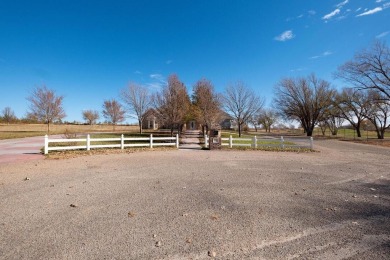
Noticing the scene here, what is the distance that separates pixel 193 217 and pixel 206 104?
1054 inches

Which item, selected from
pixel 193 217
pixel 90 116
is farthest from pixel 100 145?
pixel 90 116

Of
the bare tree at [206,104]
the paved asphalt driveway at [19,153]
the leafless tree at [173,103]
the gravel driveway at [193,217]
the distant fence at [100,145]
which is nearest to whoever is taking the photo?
the gravel driveway at [193,217]

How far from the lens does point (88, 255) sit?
274cm

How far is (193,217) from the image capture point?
3.90 m

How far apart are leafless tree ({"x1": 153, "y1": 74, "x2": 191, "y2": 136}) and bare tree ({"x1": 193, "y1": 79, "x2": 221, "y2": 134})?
4.25m

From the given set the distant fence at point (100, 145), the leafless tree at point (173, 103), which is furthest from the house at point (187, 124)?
the distant fence at point (100, 145)

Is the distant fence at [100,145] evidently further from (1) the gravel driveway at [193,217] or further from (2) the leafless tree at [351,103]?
(2) the leafless tree at [351,103]

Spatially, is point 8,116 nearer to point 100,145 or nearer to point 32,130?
point 32,130

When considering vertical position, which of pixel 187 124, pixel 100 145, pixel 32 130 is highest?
pixel 187 124

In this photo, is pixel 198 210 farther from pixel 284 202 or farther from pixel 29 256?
pixel 29 256

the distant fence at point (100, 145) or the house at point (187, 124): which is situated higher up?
the house at point (187, 124)

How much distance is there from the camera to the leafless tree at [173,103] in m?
24.9

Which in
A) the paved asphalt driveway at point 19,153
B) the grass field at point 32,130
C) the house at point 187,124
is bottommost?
the paved asphalt driveway at point 19,153

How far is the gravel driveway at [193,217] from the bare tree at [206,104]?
75.9ft
